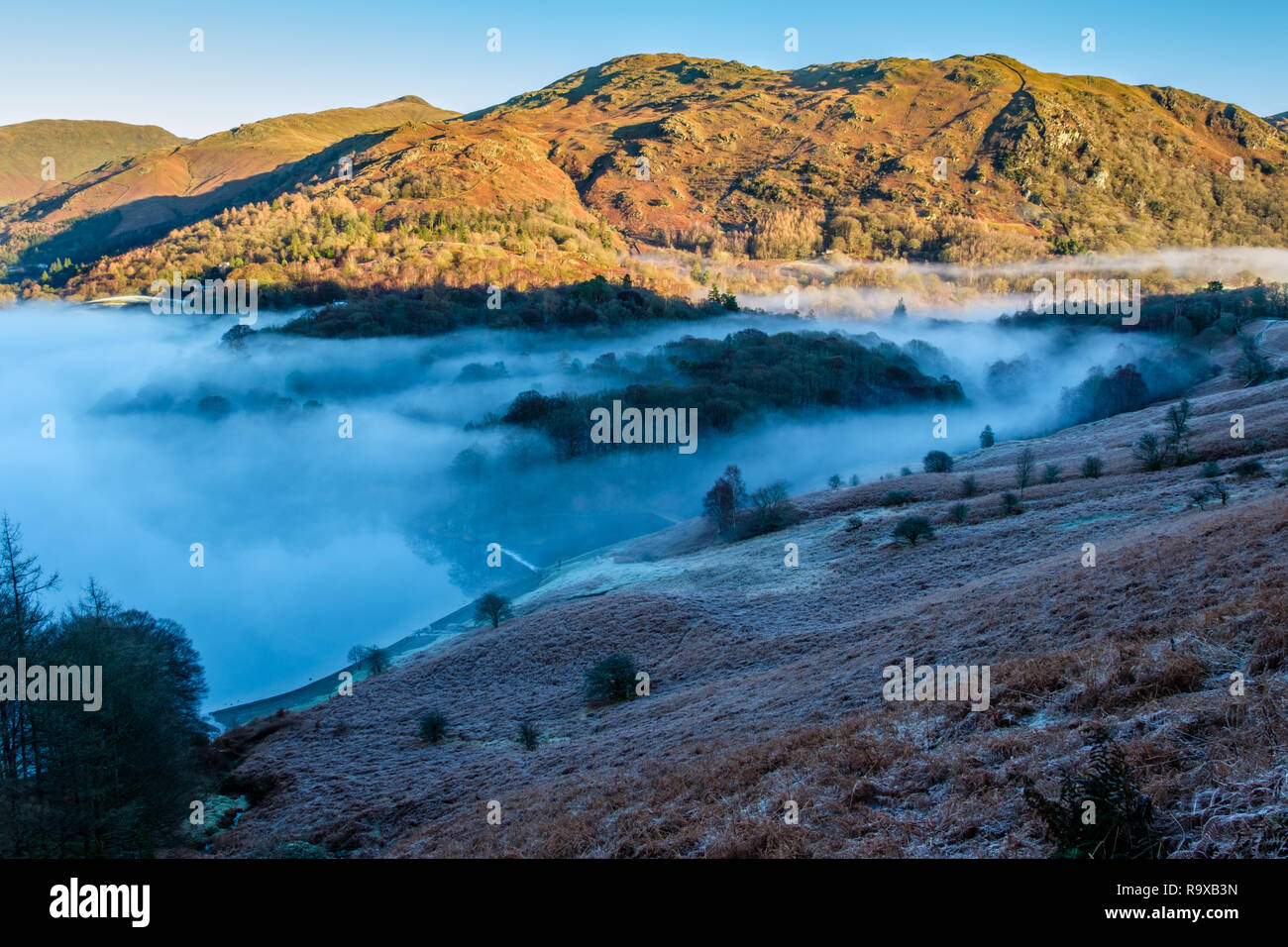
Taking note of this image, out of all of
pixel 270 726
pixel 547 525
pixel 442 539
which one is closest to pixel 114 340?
pixel 442 539

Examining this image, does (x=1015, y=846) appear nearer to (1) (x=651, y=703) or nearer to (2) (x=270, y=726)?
(1) (x=651, y=703)

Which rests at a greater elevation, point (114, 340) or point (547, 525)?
point (114, 340)

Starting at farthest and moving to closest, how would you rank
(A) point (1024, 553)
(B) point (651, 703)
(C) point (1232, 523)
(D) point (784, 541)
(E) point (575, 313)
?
(E) point (575, 313)
(D) point (784, 541)
(A) point (1024, 553)
(B) point (651, 703)
(C) point (1232, 523)

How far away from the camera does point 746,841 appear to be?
9047mm

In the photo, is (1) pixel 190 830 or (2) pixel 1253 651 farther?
(1) pixel 190 830

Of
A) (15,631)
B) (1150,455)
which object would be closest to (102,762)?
(15,631)

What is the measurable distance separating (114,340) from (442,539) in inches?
5603

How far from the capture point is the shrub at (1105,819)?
662 cm

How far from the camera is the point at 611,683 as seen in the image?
98.8ft

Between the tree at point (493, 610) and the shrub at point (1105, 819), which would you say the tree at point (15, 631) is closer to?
the shrub at point (1105, 819)

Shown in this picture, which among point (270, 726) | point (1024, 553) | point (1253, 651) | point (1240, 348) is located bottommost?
point (270, 726)

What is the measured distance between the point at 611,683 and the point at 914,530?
2060 centimetres

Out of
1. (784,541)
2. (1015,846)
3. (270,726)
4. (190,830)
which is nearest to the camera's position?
(1015,846)

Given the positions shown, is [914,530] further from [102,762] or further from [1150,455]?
[102,762]
